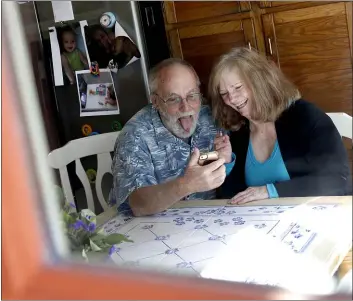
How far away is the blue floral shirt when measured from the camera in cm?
61

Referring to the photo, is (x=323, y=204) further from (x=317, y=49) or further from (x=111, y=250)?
(x=111, y=250)

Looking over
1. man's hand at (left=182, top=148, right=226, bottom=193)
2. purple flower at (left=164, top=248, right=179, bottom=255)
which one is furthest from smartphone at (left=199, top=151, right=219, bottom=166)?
purple flower at (left=164, top=248, right=179, bottom=255)

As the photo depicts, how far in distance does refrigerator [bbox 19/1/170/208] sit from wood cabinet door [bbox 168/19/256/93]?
20 mm

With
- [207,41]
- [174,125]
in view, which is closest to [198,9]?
[207,41]

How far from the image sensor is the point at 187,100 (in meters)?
0.60

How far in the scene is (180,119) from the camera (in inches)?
24.1

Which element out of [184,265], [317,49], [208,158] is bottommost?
[184,265]

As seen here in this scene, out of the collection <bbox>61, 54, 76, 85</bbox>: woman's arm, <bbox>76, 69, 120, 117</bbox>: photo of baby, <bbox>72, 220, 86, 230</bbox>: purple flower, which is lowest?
<bbox>72, 220, 86, 230</bbox>: purple flower

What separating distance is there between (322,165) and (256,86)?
11cm

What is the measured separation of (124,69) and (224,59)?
0.13 m

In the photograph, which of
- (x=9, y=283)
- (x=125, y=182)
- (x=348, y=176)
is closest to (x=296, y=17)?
(x=348, y=176)

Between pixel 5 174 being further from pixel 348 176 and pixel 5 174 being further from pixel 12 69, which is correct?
pixel 348 176

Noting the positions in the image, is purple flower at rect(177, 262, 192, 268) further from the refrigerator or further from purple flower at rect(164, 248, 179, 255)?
the refrigerator

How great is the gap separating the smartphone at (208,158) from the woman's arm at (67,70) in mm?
188
